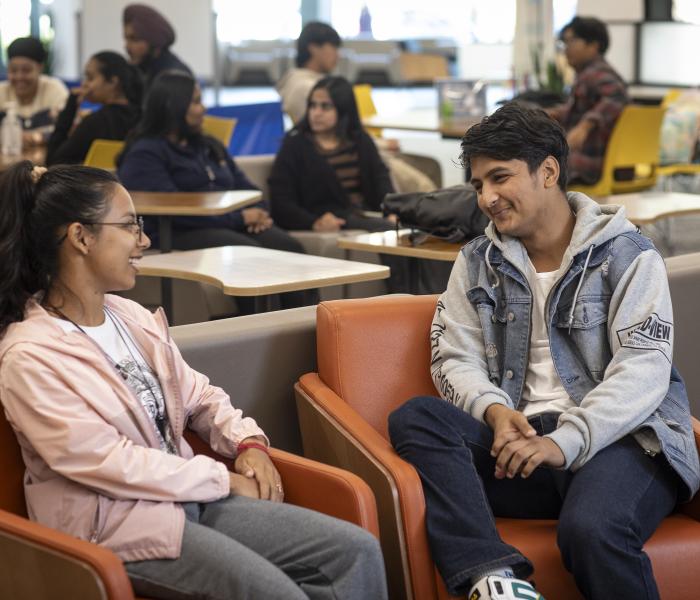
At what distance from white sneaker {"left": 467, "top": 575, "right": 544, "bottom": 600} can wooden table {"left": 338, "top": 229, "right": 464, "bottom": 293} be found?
1.77m

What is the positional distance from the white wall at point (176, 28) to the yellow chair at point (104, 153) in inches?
250

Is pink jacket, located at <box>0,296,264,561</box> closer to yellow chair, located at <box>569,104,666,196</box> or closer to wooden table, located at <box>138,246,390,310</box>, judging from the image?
wooden table, located at <box>138,246,390,310</box>

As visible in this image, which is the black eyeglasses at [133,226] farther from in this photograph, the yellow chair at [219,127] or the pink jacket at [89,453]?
the yellow chair at [219,127]

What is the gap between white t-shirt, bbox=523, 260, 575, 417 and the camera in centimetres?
251

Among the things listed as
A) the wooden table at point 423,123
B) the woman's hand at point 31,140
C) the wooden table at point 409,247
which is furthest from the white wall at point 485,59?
the wooden table at point 409,247

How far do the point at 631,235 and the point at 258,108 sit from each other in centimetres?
505

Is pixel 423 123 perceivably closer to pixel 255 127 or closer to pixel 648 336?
pixel 255 127

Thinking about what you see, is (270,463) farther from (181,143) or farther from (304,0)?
(304,0)

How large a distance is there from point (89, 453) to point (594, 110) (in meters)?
4.96

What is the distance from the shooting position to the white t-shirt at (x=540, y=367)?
2.51m

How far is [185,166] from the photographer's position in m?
5.03

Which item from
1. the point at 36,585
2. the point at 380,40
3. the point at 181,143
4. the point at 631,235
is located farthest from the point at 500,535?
the point at 380,40

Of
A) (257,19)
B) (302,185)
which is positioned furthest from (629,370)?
(257,19)

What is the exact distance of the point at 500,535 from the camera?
2.34m
